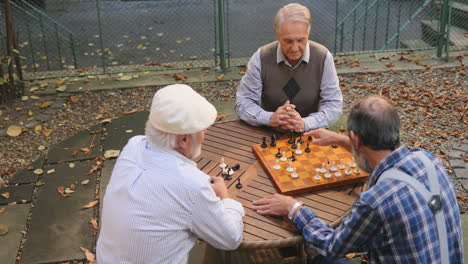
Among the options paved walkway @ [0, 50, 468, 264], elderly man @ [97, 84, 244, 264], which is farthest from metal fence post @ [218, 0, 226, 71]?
elderly man @ [97, 84, 244, 264]

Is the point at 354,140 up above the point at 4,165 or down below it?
above

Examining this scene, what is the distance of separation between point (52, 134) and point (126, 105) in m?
1.05

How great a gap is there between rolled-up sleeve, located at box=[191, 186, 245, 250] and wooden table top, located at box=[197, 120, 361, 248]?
11cm

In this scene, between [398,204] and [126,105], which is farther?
[126,105]

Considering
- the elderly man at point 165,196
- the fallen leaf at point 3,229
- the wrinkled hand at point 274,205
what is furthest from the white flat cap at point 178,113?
the fallen leaf at point 3,229

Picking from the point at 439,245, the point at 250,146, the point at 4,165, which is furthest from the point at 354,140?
the point at 4,165

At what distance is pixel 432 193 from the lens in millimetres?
2238

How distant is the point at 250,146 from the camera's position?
11.3 ft

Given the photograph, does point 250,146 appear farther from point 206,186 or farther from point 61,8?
point 61,8

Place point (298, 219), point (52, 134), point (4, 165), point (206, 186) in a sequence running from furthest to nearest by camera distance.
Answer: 1. point (52, 134)
2. point (4, 165)
3. point (298, 219)
4. point (206, 186)

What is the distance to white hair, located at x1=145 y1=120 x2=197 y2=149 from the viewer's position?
7.70 ft

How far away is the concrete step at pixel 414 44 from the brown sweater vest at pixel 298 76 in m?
5.00

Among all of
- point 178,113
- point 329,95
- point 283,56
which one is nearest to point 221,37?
point 283,56

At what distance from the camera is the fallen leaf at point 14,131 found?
5.85 meters
